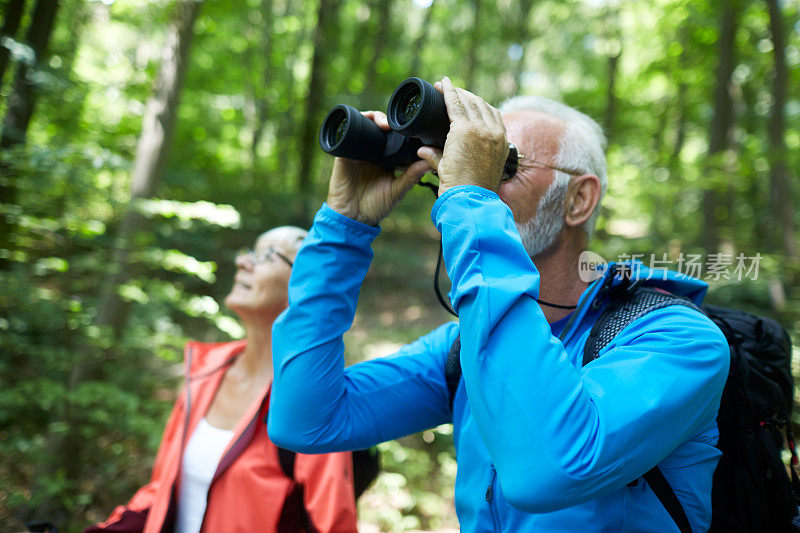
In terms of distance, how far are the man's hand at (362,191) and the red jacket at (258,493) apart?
42.0 inches

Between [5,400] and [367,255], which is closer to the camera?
[367,255]

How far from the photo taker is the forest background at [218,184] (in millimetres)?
3607

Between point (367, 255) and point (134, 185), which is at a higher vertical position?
point (134, 185)

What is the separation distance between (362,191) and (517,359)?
2.90 ft

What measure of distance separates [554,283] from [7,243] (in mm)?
3782

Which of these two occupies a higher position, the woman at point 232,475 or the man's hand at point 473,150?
the man's hand at point 473,150

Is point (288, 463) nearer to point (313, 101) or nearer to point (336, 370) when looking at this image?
point (336, 370)

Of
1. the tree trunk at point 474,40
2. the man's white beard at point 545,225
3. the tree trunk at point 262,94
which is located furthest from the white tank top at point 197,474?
the tree trunk at point 262,94

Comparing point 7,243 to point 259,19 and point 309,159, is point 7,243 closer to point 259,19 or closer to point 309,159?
point 309,159

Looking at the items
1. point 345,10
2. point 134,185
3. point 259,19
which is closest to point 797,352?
point 134,185

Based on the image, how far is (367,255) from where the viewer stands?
162cm

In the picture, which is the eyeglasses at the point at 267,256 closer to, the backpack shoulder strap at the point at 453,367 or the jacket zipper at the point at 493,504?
the backpack shoulder strap at the point at 453,367

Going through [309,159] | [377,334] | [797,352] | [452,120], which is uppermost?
[309,159]

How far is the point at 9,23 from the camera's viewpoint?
3090 millimetres
